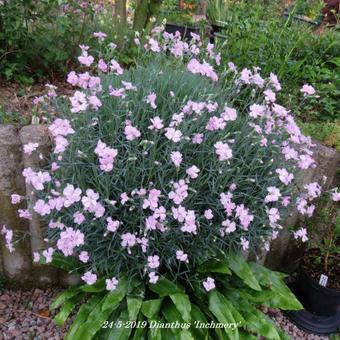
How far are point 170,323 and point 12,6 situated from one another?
2428 millimetres

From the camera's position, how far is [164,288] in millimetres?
2096

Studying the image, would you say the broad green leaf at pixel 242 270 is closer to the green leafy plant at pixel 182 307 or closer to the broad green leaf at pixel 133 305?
the green leafy plant at pixel 182 307

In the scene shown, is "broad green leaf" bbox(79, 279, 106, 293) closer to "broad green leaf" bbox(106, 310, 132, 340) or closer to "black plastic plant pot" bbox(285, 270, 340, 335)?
"broad green leaf" bbox(106, 310, 132, 340)

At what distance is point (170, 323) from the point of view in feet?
6.77

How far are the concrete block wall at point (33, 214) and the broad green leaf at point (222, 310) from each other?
12.8 inches

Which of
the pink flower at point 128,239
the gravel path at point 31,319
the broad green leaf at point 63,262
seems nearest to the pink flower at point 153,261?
the pink flower at point 128,239

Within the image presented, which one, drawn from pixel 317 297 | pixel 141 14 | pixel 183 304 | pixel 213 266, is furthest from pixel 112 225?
pixel 141 14

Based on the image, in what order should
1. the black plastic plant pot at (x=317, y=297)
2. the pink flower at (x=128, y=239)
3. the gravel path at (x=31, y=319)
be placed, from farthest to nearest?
the black plastic plant pot at (x=317, y=297) → the gravel path at (x=31, y=319) → the pink flower at (x=128, y=239)

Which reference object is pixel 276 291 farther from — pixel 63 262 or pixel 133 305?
pixel 63 262

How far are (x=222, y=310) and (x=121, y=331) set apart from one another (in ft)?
1.64

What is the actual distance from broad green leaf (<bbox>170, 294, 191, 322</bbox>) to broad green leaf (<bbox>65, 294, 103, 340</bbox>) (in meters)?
0.41

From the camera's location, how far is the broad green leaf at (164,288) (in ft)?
6.82

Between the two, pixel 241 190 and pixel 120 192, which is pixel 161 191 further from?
pixel 241 190

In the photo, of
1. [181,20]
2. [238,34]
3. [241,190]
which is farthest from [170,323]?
[181,20]
